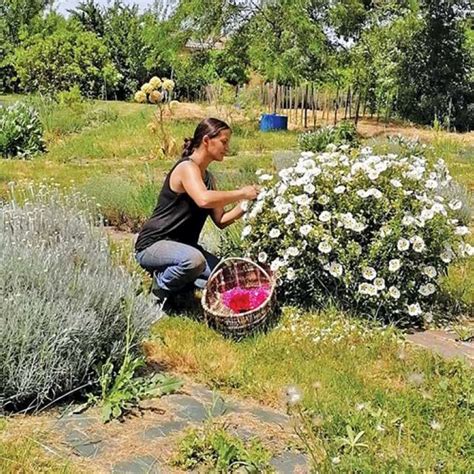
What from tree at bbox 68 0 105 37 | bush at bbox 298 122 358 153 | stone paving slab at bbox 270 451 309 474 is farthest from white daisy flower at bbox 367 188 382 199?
tree at bbox 68 0 105 37

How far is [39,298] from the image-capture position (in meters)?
3.16

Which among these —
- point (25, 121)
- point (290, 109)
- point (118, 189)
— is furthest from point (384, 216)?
point (290, 109)

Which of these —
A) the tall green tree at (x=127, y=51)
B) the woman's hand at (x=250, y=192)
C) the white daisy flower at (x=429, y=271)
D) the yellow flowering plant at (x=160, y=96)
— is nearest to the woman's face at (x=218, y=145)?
the woman's hand at (x=250, y=192)

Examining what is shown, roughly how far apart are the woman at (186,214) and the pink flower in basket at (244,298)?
222 millimetres

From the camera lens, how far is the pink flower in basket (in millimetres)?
4363

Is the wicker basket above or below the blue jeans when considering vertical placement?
below

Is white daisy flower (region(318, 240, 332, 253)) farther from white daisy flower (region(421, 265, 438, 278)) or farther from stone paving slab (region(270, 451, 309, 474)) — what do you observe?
stone paving slab (region(270, 451, 309, 474))

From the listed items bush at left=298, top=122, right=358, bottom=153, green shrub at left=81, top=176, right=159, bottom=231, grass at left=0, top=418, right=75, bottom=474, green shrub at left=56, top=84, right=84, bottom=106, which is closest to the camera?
grass at left=0, top=418, right=75, bottom=474

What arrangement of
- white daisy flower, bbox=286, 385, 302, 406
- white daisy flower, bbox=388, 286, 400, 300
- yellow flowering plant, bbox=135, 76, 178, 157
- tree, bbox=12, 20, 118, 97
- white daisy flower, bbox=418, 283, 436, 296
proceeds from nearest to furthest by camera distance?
white daisy flower, bbox=286, 385, 302, 406, white daisy flower, bbox=388, 286, 400, 300, white daisy flower, bbox=418, 283, 436, 296, yellow flowering plant, bbox=135, 76, 178, 157, tree, bbox=12, 20, 118, 97

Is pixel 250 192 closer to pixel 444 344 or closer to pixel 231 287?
pixel 231 287

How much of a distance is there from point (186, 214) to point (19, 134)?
29.4 ft

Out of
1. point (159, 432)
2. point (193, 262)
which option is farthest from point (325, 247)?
A: point (159, 432)

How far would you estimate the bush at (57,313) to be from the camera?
302 centimetres

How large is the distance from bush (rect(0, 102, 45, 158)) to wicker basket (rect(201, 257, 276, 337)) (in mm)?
8681
